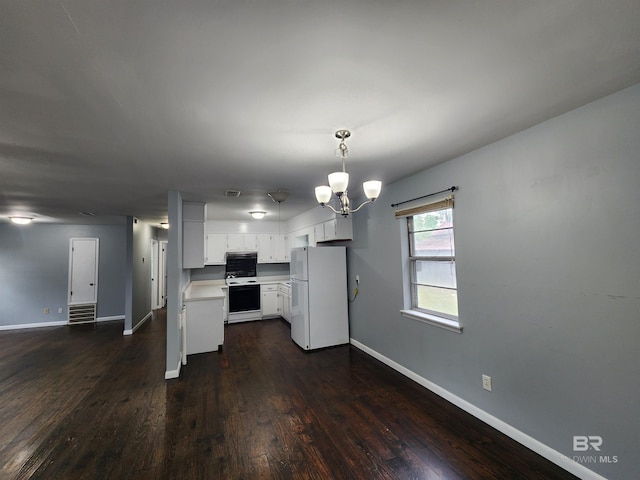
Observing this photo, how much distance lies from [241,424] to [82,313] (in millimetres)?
6408

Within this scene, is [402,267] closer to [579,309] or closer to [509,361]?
[509,361]

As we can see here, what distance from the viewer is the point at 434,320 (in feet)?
9.60

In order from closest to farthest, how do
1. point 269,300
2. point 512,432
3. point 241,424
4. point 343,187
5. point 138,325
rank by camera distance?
point 343,187 → point 512,432 → point 241,424 → point 138,325 → point 269,300

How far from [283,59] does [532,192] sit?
2.04 meters

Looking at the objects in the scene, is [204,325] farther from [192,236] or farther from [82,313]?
[82,313]

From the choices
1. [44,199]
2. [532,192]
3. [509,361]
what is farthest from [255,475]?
[44,199]

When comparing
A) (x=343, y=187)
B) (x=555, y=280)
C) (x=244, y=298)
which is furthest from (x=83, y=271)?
(x=555, y=280)

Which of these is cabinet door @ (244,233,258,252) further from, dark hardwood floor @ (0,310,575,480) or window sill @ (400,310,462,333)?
window sill @ (400,310,462,333)

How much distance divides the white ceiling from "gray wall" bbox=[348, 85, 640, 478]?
276 millimetres

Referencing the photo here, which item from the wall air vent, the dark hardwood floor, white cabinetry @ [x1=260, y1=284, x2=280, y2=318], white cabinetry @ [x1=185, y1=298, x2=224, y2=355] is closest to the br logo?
the dark hardwood floor

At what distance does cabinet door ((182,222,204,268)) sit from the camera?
422 cm

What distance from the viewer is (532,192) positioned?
2094 millimetres

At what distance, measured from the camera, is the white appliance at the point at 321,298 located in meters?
4.32

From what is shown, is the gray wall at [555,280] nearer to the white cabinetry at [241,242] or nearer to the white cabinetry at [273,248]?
the white cabinetry at [273,248]
